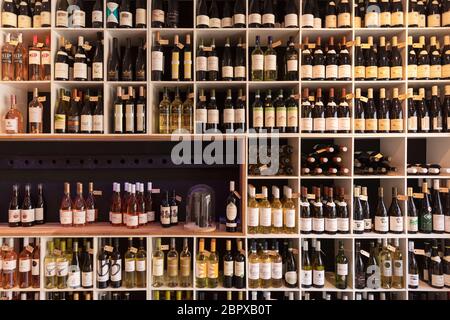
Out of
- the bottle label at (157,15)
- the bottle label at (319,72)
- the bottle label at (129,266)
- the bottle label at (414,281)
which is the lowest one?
the bottle label at (414,281)

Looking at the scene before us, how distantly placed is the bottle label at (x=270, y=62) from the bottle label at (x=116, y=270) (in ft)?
5.16

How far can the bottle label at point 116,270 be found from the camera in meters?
2.19

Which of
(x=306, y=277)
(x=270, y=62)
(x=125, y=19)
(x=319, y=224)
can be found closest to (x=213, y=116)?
(x=270, y=62)

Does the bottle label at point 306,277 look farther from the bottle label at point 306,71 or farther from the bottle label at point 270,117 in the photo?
the bottle label at point 306,71

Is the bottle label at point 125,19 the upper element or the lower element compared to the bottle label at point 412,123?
upper

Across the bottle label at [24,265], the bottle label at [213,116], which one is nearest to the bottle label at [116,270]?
the bottle label at [24,265]

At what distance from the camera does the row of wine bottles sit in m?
2.24

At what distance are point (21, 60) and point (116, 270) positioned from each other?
150 cm

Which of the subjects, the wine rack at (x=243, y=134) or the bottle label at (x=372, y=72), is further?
the bottle label at (x=372, y=72)

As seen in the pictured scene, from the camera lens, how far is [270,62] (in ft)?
7.52

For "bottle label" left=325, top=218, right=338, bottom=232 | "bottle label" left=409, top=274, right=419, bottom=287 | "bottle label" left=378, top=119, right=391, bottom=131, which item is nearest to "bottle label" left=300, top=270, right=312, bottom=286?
"bottle label" left=325, top=218, right=338, bottom=232

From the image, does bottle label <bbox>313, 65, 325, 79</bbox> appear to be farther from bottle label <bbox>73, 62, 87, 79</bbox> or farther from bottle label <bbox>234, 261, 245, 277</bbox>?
bottle label <bbox>73, 62, 87, 79</bbox>
